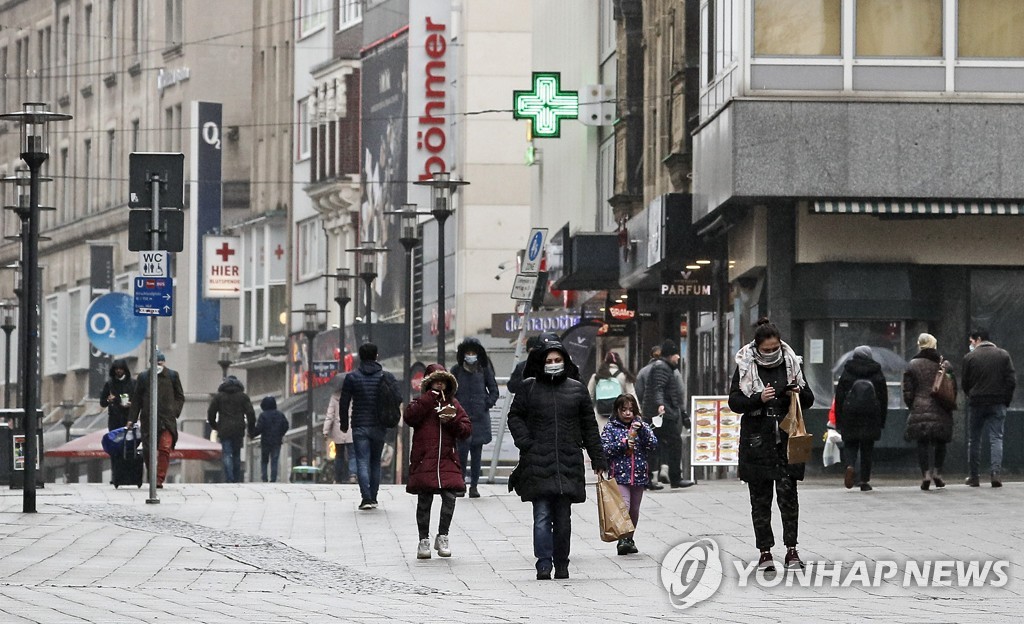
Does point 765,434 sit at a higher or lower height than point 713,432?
higher

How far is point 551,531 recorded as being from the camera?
17438 mm

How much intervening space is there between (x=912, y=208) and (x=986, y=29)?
251cm

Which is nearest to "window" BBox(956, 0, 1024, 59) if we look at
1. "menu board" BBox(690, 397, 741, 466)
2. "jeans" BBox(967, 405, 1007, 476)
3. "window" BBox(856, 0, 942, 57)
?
"window" BBox(856, 0, 942, 57)

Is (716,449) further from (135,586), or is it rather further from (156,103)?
(156,103)

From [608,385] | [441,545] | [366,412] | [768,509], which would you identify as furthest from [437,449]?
[608,385]

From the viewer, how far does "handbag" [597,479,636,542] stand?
58.5 feet

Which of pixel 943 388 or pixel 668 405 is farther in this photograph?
pixel 668 405

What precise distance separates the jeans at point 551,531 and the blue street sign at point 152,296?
31.3ft

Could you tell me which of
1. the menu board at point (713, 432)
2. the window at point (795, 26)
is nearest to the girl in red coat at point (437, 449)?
the menu board at point (713, 432)

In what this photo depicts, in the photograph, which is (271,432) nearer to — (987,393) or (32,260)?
(32,260)

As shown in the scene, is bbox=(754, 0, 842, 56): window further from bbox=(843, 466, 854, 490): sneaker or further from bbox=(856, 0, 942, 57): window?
bbox=(843, 466, 854, 490): sneaker

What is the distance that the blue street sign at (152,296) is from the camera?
2615 centimetres

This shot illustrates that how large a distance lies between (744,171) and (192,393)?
57.4 meters

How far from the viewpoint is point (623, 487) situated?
19766 millimetres
